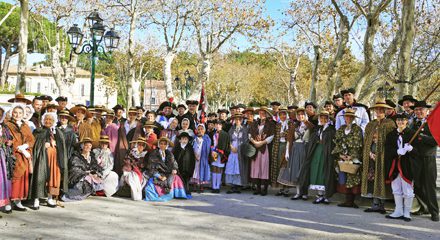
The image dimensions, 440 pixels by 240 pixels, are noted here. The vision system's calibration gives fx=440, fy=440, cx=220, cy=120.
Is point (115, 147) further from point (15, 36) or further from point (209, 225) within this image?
point (15, 36)

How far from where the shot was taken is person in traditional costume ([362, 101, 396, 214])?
817 cm

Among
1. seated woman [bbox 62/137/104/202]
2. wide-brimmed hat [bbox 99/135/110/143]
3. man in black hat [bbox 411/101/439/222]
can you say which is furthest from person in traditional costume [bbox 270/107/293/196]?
seated woman [bbox 62/137/104/202]

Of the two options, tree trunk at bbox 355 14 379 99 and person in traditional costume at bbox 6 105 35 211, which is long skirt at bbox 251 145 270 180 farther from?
person in traditional costume at bbox 6 105 35 211

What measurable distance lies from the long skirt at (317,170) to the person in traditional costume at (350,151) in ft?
1.31

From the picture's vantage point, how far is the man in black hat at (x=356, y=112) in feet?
29.8

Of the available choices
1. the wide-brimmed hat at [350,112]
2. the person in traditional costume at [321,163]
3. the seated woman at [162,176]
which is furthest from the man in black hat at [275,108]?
the seated woman at [162,176]

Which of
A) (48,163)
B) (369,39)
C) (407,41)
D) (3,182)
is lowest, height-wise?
(3,182)

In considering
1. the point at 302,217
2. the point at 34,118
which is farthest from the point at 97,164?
the point at 302,217

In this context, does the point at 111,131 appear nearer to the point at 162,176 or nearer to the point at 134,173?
the point at 134,173

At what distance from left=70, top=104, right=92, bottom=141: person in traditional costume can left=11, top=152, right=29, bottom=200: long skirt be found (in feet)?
6.35

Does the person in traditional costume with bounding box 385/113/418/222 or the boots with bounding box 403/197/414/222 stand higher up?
the person in traditional costume with bounding box 385/113/418/222

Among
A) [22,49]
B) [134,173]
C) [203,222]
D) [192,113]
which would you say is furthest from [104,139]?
[22,49]

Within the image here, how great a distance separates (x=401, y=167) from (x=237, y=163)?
3849 millimetres

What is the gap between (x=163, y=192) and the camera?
9.12m
